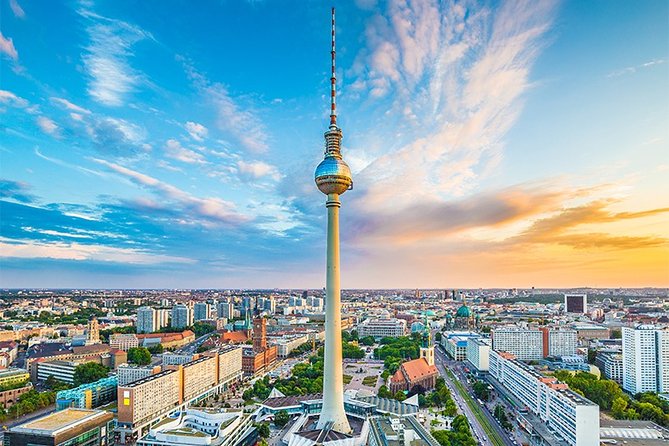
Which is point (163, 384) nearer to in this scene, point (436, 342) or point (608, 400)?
point (608, 400)

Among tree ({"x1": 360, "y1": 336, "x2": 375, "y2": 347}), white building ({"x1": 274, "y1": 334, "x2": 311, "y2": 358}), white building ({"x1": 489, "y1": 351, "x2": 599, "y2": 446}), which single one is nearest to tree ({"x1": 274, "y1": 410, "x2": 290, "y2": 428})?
white building ({"x1": 489, "y1": 351, "x2": 599, "y2": 446})

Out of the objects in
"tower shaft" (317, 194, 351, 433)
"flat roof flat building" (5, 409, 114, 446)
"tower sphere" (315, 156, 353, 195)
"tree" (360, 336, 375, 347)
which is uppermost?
"tower sphere" (315, 156, 353, 195)

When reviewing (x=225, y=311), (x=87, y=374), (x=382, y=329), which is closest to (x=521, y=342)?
(x=382, y=329)

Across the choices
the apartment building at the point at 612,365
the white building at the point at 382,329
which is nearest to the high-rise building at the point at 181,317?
the white building at the point at 382,329

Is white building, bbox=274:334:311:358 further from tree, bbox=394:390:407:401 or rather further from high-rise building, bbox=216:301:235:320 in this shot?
high-rise building, bbox=216:301:235:320

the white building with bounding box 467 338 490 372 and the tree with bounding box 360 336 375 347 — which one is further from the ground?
the white building with bounding box 467 338 490 372

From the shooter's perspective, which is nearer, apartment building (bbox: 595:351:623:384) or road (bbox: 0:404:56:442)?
road (bbox: 0:404:56:442)

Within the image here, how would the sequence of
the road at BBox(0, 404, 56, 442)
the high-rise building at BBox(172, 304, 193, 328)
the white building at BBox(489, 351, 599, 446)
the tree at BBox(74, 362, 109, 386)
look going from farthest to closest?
the high-rise building at BBox(172, 304, 193, 328)
the tree at BBox(74, 362, 109, 386)
the road at BBox(0, 404, 56, 442)
the white building at BBox(489, 351, 599, 446)

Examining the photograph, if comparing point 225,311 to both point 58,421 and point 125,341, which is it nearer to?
point 125,341
